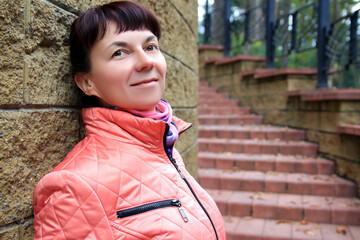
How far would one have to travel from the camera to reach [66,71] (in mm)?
1165

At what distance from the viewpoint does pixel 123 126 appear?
42.3 inches

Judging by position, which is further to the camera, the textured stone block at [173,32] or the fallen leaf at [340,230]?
the fallen leaf at [340,230]

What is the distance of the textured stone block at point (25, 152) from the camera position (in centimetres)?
90

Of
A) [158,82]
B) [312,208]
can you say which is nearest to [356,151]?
[312,208]

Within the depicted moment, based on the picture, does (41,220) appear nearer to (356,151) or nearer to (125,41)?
(125,41)

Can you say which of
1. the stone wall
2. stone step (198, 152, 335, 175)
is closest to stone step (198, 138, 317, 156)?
stone step (198, 152, 335, 175)

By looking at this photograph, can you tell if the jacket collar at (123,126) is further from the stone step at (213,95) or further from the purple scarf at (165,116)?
the stone step at (213,95)

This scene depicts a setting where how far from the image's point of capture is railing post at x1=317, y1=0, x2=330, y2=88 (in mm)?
5380

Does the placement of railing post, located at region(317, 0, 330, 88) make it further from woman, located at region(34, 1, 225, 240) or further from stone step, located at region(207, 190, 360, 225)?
woman, located at region(34, 1, 225, 240)

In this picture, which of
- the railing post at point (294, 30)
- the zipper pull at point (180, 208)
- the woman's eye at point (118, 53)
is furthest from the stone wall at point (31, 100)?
the railing post at point (294, 30)

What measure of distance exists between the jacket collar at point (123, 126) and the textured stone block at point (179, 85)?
985 millimetres

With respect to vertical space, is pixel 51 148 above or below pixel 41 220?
above

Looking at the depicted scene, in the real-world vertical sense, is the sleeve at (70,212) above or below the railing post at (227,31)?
below

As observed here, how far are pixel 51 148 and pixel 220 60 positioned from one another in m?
7.03
